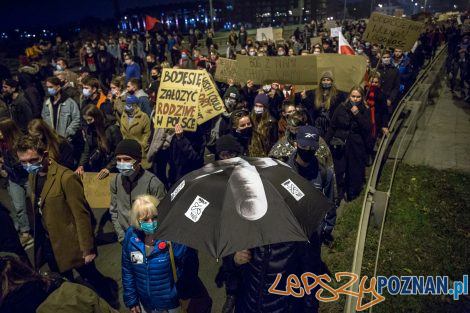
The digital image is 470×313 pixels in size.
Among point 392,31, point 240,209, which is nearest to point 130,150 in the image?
point 240,209

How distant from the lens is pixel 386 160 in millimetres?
8344

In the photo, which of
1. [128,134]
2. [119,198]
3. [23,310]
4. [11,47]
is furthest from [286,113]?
[11,47]

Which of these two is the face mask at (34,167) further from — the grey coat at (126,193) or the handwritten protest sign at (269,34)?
the handwritten protest sign at (269,34)

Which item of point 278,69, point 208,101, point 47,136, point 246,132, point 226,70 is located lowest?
point 246,132

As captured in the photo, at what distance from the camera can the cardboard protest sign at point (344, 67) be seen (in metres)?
7.36

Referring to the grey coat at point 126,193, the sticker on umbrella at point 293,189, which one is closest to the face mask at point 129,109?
the grey coat at point 126,193

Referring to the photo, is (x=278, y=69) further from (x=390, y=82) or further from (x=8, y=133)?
(x=8, y=133)

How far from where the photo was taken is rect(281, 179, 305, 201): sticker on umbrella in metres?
2.69

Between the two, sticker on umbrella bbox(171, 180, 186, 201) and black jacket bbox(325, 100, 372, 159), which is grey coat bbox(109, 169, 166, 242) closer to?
sticker on umbrella bbox(171, 180, 186, 201)

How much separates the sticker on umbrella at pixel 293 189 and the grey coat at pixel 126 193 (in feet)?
5.68

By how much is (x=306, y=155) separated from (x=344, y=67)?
4227mm

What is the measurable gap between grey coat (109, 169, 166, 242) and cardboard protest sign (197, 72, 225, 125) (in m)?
2.30

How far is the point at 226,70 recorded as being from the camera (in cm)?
923

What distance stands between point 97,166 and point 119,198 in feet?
7.15
